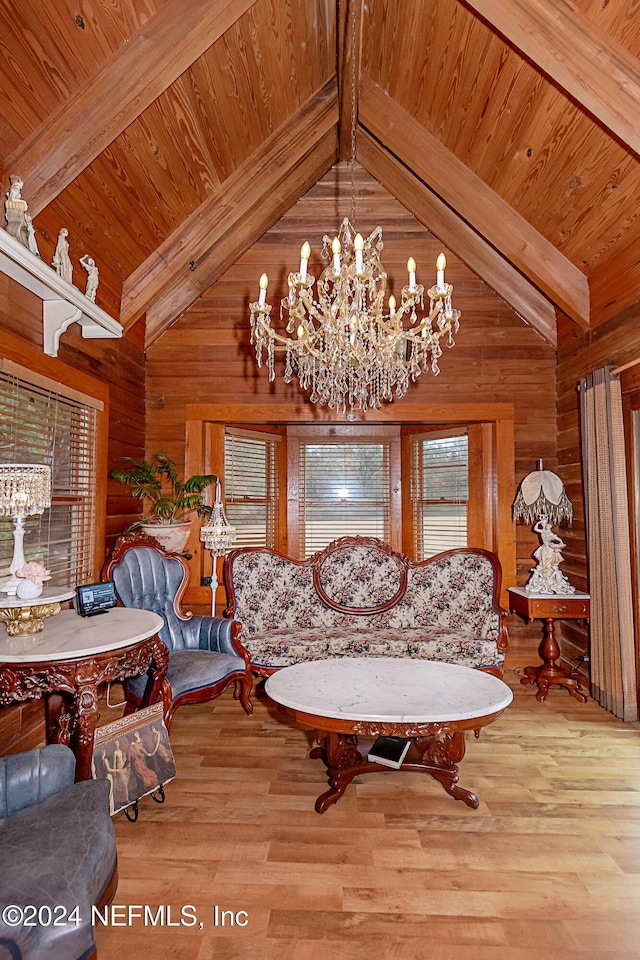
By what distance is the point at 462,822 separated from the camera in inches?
91.6

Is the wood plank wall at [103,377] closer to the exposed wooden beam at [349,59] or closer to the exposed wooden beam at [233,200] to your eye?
the exposed wooden beam at [233,200]

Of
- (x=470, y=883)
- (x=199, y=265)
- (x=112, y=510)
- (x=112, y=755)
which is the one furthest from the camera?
(x=199, y=265)

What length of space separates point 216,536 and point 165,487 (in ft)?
2.51

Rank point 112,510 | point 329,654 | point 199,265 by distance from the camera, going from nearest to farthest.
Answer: point 329,654 < point 112,510 < point 199,265

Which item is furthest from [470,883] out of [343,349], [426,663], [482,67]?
[482,67]

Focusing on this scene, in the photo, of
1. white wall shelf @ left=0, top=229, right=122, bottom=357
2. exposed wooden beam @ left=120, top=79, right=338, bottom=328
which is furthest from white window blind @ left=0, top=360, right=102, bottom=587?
exposed wooden beam @ left=120, top=79, right=338, bottom=328

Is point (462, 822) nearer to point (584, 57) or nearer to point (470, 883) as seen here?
point (470, 883)

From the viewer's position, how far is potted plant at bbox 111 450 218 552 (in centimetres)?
394

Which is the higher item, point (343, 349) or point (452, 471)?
point (343, 349)

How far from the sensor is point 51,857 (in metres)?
1.40

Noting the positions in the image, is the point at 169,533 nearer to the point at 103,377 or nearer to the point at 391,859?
the point at 103,377

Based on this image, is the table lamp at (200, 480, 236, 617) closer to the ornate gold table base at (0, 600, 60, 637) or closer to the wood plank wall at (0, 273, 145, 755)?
the wood plank wall at (0, 273, 145, 755)

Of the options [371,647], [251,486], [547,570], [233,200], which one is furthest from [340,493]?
[233,200]

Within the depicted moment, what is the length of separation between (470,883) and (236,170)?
4.27 m
